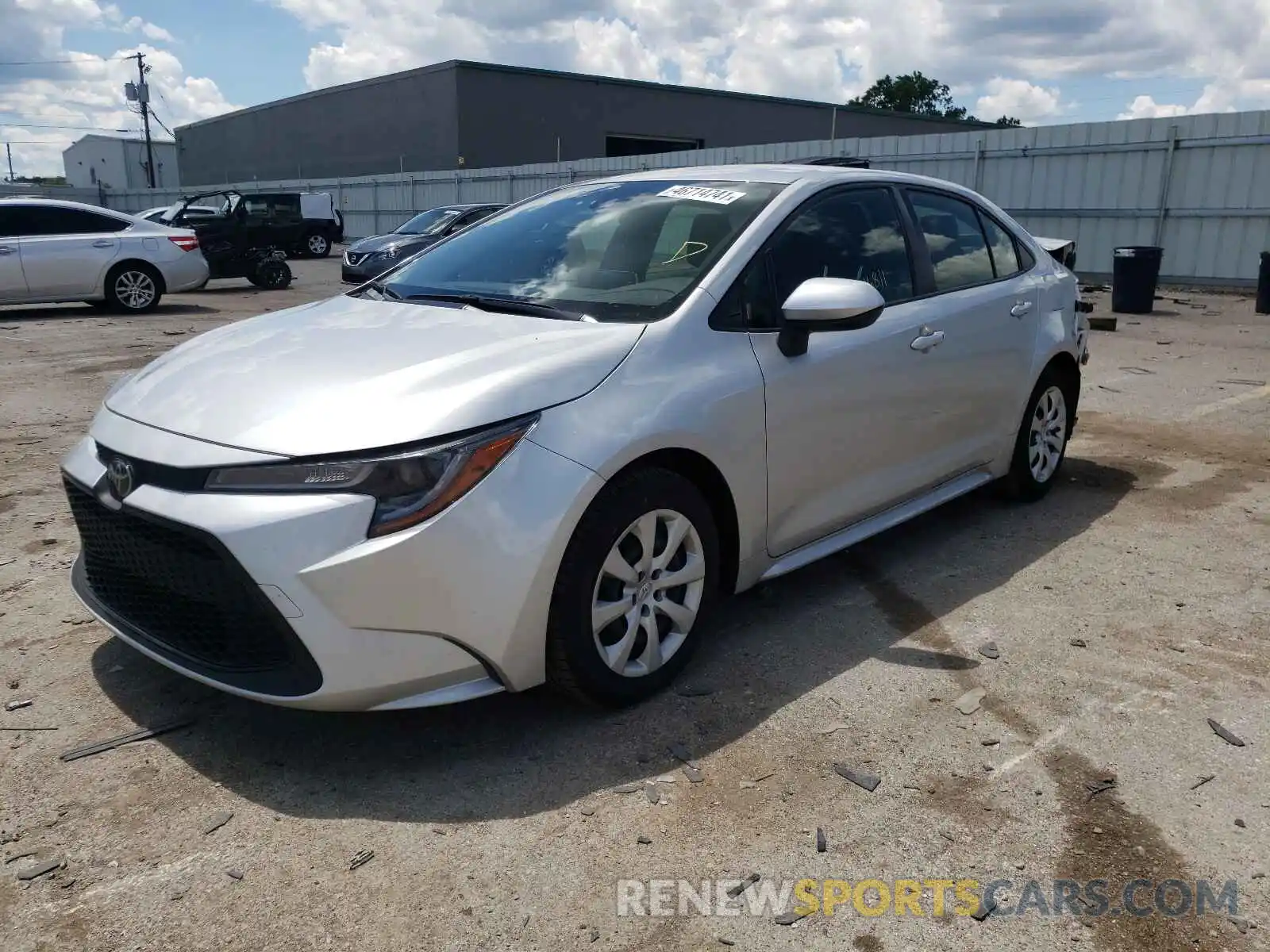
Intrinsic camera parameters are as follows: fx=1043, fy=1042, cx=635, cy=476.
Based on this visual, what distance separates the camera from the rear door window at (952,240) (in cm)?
452

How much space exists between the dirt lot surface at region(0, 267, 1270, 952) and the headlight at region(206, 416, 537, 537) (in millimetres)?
790

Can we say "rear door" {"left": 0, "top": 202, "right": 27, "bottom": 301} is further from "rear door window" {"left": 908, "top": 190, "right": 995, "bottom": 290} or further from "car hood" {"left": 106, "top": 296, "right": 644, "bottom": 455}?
"rear door window" {"left": 908, "top": 190, "right": 995, "bottom": 290}

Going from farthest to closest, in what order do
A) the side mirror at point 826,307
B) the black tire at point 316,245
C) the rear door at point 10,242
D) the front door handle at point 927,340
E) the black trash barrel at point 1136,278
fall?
the black tire at point 316,245, the black trash barrel at point 1136,278, the rear door at point 10,242, the front door handle at point 927,340, the side mirror at point 826,307

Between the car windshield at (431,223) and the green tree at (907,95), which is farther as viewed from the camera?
the green tree at (907,95)

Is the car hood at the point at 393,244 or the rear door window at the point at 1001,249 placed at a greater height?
the rear door window at the point at 1001,249

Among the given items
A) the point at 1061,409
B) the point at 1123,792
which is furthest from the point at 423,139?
the point at 1123,792

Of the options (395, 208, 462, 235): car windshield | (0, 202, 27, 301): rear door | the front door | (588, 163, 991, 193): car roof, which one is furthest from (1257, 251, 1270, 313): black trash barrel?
(0, 202, 27, 301): rear door

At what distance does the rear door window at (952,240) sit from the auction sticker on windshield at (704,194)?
103cm

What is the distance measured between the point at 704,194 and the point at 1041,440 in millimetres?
2517

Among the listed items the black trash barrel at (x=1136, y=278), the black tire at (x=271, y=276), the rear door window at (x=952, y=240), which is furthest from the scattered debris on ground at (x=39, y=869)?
the black tire at (x=271, y=276)

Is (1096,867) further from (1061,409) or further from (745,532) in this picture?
(1061,409)

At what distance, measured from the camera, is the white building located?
6612 cm

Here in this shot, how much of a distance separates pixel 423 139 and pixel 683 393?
39003 mm

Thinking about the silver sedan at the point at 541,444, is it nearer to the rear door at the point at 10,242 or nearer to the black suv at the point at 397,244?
the rear door at the point at 10,242
